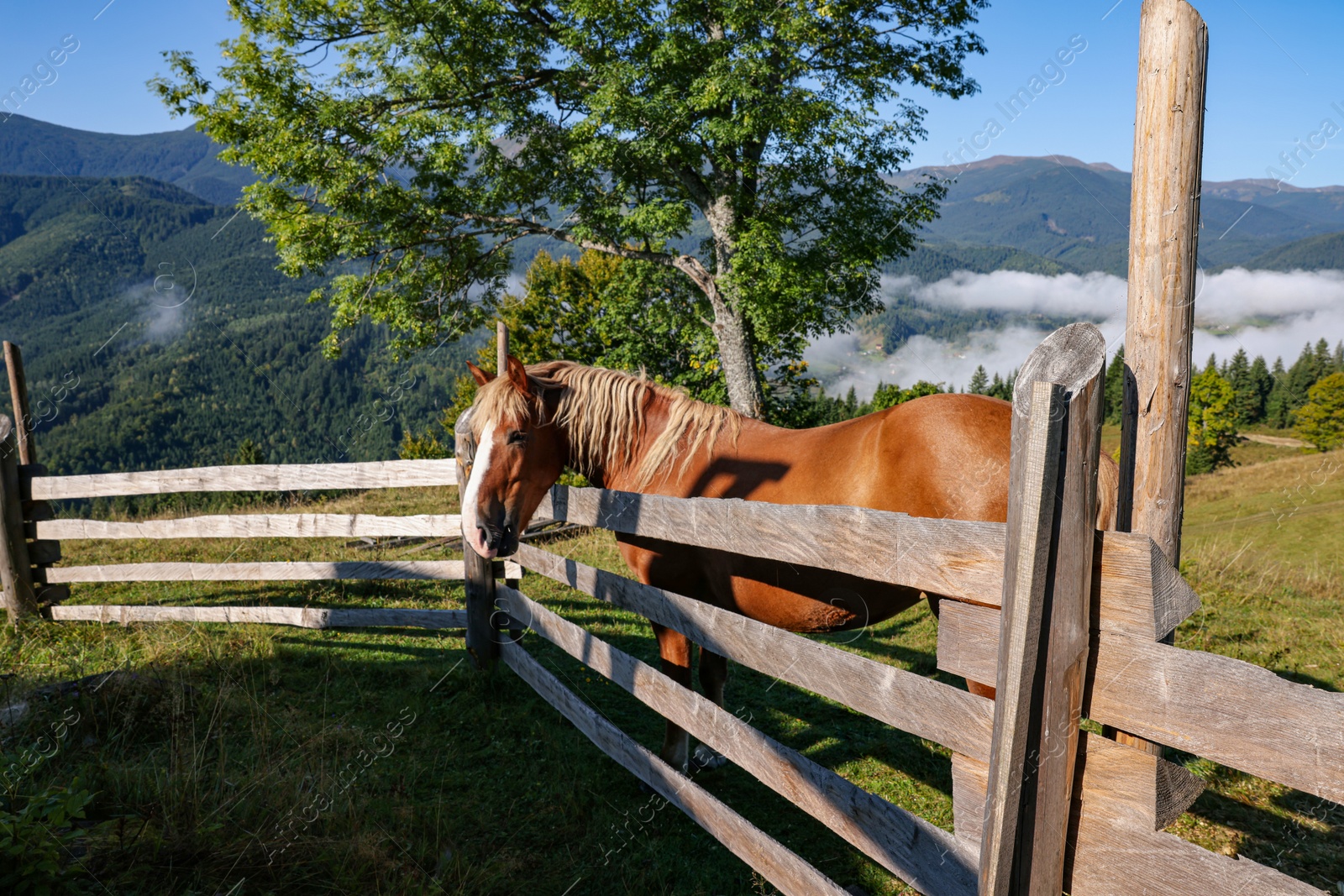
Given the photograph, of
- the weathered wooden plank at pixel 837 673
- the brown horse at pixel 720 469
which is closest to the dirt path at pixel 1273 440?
the brown horse at pixel 720 469

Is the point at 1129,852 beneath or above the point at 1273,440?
above

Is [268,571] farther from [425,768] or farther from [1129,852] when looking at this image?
[1129,852]

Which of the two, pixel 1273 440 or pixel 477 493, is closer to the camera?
pixel 477 493

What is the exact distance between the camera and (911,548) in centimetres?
194

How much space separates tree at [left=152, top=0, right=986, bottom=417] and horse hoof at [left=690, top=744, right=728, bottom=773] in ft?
32.3

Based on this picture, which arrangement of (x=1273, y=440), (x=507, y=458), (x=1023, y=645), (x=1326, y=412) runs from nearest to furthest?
(x=1023, y=645), (x=507, y=458), (x=1326, y=412), (x=1273, y=440)

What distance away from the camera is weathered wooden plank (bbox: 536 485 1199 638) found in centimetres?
152

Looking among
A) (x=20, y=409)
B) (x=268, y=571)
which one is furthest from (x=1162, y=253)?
(x=20, y=409)

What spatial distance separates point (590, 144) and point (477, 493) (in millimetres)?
11131

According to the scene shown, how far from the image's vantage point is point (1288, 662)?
561 cm

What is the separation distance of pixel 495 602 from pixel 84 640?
164 inches

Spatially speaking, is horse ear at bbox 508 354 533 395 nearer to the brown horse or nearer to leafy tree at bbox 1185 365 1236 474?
the brown horse

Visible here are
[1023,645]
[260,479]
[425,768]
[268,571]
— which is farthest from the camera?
[268,571]

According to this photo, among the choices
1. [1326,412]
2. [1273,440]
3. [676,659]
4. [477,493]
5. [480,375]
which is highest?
[1326,412]
